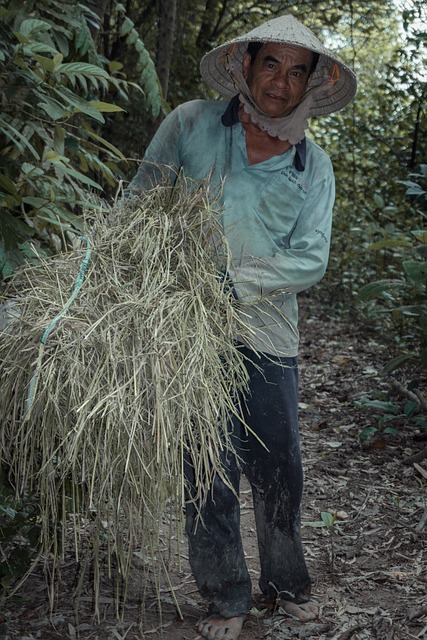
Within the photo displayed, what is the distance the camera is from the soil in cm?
259

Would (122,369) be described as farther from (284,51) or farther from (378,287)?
(378,287)

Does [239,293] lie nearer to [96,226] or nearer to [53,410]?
[96,226]

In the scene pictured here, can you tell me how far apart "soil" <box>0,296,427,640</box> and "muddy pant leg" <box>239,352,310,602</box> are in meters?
0.12

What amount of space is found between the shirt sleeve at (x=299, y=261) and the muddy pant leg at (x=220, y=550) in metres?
0.52

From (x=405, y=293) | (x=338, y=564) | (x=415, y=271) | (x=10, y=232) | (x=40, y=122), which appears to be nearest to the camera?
(x=10, y=232)

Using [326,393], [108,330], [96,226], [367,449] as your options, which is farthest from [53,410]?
[326,393]

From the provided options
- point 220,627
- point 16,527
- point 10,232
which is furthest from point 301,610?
point 10,232

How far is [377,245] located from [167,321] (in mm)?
2498

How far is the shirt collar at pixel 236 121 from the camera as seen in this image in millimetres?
2588

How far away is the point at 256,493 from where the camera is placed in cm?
271

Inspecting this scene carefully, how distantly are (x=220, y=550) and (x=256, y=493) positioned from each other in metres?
0.23

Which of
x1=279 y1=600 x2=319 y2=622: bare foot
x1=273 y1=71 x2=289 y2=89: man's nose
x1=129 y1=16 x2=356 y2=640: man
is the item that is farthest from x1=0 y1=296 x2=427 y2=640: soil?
x1=273 y1=71 x2=289 y2=89: man's nose

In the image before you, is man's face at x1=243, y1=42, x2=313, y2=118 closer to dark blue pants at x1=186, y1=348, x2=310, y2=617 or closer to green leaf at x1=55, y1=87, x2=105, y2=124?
green leaf at x1=55, y1=87, x2=105, y2=124

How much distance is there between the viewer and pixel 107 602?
8.86ft
